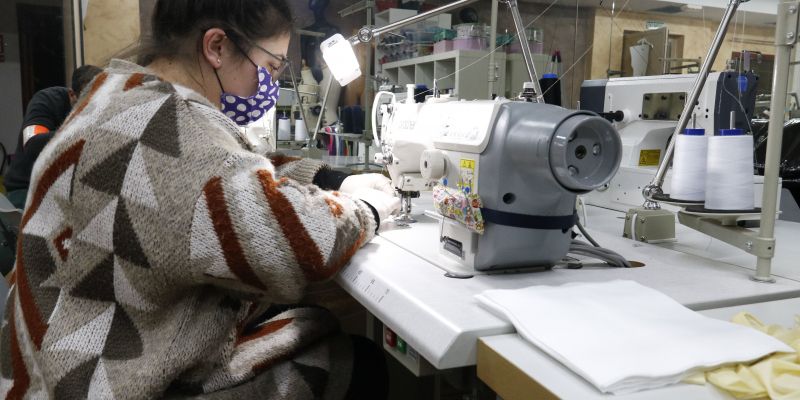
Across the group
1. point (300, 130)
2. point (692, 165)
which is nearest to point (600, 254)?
point (692, 165)

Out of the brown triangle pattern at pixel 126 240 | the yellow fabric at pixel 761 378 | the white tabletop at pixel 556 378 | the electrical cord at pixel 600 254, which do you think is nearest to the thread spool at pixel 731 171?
the electrical cord at pixel 600 254

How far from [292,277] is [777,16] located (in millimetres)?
1001

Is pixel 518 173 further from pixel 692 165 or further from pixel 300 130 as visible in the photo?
pixel 300 130

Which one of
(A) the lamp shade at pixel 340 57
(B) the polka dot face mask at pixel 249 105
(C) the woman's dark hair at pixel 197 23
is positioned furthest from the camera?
(A) the lamp shade at pixel 340 57

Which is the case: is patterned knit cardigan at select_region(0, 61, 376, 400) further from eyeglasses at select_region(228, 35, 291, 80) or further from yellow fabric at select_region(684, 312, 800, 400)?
yellow fabric at select_region(684, 312, 800, 400)

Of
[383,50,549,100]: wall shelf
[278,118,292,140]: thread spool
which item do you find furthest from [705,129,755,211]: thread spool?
[278,118,292,140]: thread spool

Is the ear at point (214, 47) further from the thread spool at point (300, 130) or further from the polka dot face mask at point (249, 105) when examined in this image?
the thread spool at point (300, 130)

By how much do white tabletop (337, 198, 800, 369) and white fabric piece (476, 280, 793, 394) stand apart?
59 millimetres

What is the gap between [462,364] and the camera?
798mm

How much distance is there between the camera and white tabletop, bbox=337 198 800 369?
82 centimetres

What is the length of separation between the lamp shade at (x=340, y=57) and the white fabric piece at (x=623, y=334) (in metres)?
1.25

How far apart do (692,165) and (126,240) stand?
43.2 inches

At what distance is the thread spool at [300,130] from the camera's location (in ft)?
11.6

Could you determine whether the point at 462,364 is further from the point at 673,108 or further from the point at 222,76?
the point at 673,108
